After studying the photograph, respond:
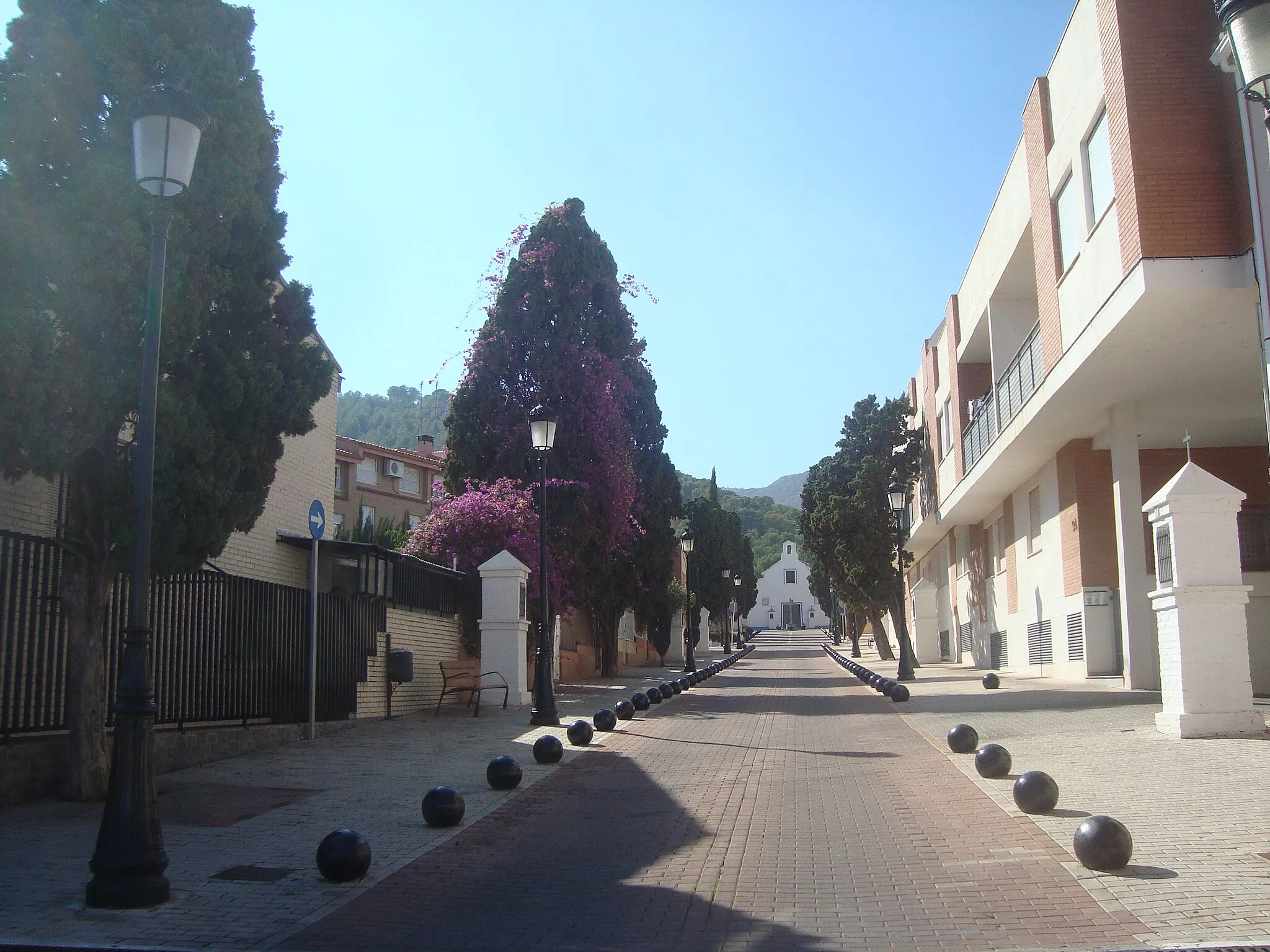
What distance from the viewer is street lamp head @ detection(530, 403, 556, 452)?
51.9 feet

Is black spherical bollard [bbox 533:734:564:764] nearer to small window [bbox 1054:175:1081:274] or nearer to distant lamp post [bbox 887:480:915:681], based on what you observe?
small window [bbox 1054:175:1081:274]

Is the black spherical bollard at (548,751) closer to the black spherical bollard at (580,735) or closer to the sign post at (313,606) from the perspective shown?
the black spherical bollard at (580,735)

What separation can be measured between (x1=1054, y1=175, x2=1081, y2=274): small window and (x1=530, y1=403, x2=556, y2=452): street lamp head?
8.85m

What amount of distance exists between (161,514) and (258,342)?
1.91m

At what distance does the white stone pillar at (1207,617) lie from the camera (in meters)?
11.2

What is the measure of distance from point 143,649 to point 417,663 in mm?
13554

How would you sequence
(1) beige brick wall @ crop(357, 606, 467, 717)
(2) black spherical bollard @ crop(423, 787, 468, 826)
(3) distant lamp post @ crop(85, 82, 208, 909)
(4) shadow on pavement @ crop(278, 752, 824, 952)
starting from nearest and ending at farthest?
(4) shadow on pavement @ crop(278, 752, 824, 952)
(3) distant lamp post @ crop(85, 82, 208, 909)
(2) black spherical bollard @ crop(423, 787, 468, 826)
(1) beige brick wall @ crop(357, 606, 467, 717)

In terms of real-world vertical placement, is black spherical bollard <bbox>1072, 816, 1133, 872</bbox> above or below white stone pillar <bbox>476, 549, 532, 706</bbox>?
below

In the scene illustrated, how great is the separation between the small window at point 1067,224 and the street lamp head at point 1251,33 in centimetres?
1221

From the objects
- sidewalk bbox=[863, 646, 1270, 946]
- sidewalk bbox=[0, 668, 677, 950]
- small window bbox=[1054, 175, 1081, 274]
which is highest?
small window bbox=[1054, 175, 1081, 274]

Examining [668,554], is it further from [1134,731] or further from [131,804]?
[131,804]

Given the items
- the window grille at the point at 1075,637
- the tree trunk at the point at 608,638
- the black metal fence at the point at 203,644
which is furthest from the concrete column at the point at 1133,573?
the tree trunk at the point at 608,638

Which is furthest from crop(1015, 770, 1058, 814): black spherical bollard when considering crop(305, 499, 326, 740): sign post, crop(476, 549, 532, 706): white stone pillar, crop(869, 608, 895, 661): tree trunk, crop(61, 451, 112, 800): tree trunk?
crop(869, 608, 895, 661): tree trunk

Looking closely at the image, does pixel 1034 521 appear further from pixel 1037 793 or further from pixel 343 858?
pixel 343 858
